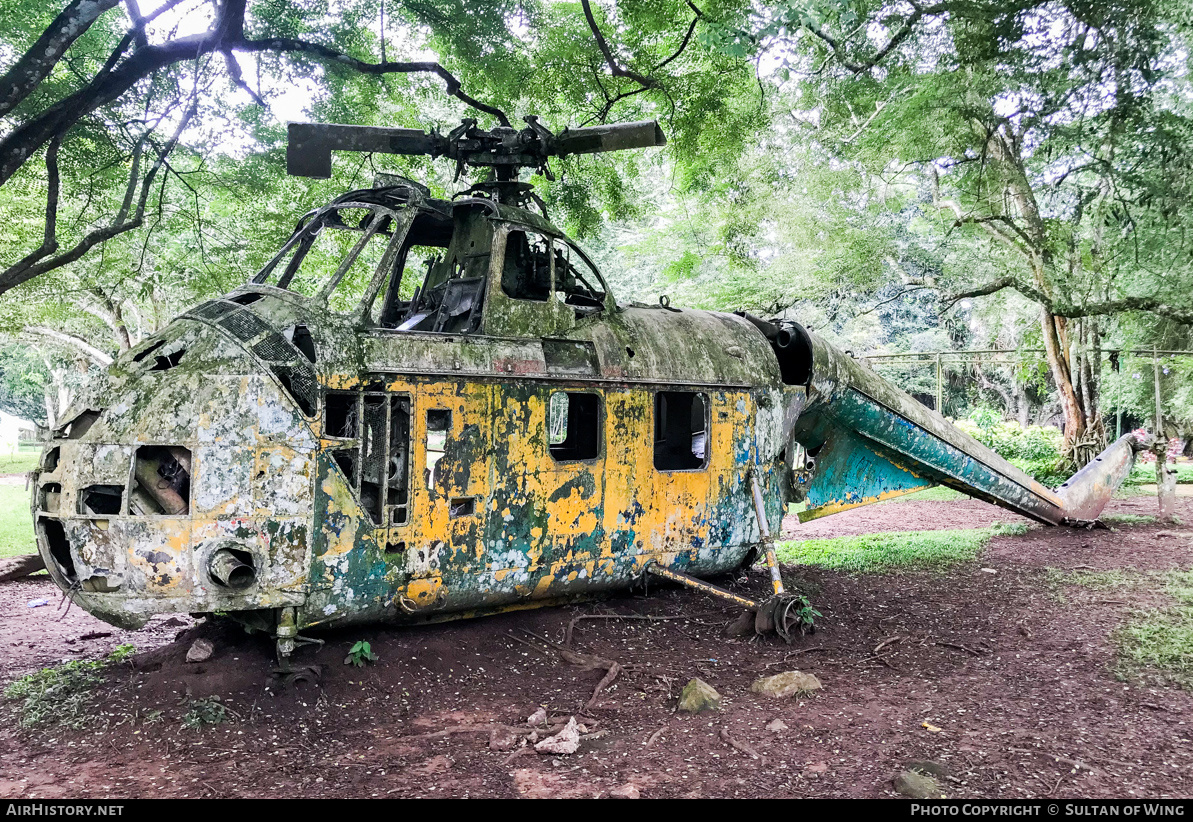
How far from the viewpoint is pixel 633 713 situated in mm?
5730

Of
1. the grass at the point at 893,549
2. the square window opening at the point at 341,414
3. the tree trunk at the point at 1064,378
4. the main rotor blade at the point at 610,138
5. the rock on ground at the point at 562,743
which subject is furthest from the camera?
the tree trunk at the point at 1064,378

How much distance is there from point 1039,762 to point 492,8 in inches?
362

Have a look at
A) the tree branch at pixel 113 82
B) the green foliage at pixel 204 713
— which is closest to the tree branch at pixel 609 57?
the tree branch at pixel 113 82

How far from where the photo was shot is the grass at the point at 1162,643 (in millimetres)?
6414

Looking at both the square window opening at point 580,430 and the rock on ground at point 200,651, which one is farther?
the square window opening at point 580,430

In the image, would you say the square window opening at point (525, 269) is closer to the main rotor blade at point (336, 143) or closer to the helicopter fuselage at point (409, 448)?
the helicopter fuselage at point (409, 448)

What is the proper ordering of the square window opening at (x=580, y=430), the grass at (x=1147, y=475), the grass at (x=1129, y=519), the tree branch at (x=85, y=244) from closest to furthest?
the tree branch at (x=85, y=244) < the square window opening at (x=580, y=430) < the grass at (x=1129, y=519) < the grass at (x=1147, y=475)

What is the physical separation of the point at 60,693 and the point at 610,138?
6.33m

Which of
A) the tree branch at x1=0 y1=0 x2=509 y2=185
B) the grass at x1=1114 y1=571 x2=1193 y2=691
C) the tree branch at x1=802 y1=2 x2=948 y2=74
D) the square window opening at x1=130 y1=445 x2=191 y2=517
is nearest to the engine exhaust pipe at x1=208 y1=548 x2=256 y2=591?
the square window opening at x1=130 y1=445 x2=191 y2=517

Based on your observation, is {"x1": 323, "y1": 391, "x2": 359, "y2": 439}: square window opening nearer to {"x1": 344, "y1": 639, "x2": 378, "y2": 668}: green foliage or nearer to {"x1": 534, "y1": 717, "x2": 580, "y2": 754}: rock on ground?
{"x1": 344, "y1": 639, "x2": 378, "y2": 668}: green foliage

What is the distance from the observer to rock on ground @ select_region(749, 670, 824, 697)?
240 inches

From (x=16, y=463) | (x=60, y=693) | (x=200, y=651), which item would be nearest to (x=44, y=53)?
(x=200, y=651)

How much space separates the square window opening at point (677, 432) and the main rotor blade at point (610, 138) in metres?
2.68

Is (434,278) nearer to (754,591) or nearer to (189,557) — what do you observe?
(189,557)
